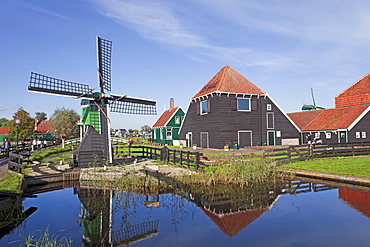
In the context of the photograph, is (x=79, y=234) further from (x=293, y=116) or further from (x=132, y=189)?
(x=293, y=116)

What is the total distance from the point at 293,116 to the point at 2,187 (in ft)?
113

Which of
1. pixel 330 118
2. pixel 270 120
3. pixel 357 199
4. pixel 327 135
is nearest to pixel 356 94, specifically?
pixel 330 118

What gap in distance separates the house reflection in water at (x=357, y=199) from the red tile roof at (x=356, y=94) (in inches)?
1040

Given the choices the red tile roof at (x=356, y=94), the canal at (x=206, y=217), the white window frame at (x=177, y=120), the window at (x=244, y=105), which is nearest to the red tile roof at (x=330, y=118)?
the red tile roof at (x=356, y=94)

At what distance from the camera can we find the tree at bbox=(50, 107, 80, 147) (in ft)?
148

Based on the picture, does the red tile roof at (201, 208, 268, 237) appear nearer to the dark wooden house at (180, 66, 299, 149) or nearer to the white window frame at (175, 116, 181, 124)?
the dark wooden house at (180, 66, 299, 149)

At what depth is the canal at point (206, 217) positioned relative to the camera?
6.45 meters

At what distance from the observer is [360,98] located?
3195 cm

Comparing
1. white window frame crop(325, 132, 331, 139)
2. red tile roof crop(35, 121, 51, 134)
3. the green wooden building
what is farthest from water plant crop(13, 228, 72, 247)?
red tile roof crop(35, 121, 51, 134)

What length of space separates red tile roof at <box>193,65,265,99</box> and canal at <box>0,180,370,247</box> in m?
14.2

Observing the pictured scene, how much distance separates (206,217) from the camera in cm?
809

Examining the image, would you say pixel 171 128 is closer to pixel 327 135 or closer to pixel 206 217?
pixel 327 135

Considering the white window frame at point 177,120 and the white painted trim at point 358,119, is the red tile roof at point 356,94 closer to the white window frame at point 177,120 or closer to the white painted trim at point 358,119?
the white painted trim at point 358,119

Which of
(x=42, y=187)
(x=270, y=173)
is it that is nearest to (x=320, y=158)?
(x=270, y=173)
